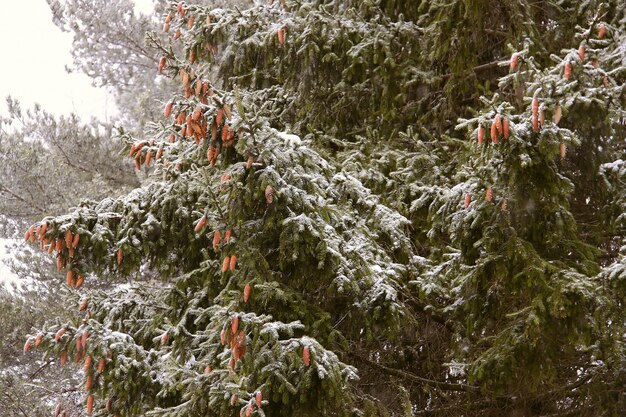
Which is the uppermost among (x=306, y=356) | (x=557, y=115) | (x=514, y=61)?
(x=514, y=61)

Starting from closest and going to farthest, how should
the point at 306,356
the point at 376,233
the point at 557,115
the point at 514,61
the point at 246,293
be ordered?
1. the point at 306,356
2. the point at 557,115
3. the point at 246,293
4. the point at 514,61
5. the point at 376,233

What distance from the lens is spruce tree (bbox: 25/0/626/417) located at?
183 inches

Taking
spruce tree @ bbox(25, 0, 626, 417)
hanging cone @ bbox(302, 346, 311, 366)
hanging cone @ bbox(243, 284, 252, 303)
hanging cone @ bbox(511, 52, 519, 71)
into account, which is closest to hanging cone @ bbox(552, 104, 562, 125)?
spruce tree @ bbox(25, 0, 626, 417)

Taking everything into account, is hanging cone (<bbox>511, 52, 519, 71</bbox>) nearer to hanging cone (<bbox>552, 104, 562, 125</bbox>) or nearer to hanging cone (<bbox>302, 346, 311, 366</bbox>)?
hanging cone (<bbox>552, 104, 562, 125</bbox>)

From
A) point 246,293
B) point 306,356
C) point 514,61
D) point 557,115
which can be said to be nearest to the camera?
point 306,356

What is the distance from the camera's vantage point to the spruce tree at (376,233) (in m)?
4.64

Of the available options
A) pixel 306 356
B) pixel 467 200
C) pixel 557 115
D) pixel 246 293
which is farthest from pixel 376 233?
pixel 557 115

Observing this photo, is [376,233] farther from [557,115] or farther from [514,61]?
[557,115]

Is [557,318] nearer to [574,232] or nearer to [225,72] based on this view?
[574,232]

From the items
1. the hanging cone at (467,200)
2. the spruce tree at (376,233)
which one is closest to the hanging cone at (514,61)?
the spruce tree at (376,233)

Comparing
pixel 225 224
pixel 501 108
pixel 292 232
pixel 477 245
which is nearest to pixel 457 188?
pixel 477 245

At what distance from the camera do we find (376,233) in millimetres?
5645

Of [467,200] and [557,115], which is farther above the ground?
[557,115]

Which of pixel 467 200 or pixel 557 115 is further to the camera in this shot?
Answer: pixel 467 200
